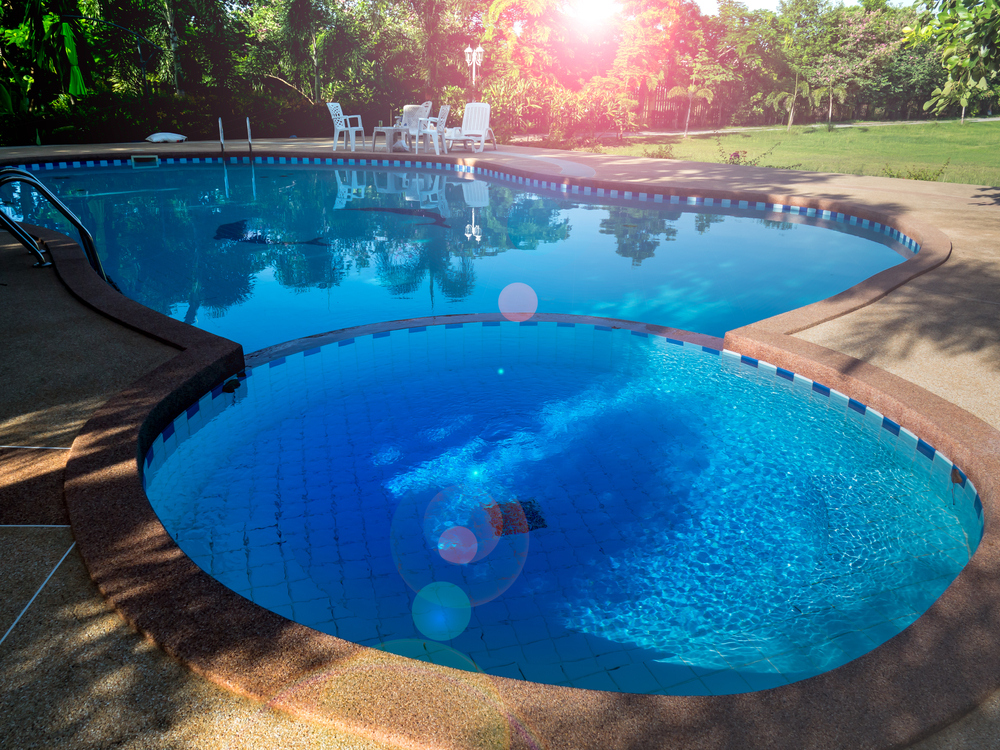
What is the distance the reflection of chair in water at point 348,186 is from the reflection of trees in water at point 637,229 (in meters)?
4.56

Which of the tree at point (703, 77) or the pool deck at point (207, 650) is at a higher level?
the tree at point (703, 77)

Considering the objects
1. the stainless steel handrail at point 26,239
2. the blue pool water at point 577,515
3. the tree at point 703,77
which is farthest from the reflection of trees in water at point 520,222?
the tree at point 703,77

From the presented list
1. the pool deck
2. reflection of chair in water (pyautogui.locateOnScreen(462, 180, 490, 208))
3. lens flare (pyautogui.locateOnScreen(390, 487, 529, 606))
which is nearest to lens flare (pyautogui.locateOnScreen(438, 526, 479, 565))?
lens flare (pyautogui.locateOnScreen(390, 487, 529, 606))

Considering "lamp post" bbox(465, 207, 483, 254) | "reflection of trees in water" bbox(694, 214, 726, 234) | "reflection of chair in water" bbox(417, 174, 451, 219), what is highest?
"reflection of chair in water" bbox(417, 174, 451, 219)

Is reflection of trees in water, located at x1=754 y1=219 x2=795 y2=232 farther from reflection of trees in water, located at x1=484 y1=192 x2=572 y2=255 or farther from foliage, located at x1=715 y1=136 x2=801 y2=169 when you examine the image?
foliage, located at x1=715 y1=136 x2=801 y2=169

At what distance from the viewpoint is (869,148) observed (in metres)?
19.8

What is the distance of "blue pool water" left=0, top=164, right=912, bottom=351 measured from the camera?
6590mm

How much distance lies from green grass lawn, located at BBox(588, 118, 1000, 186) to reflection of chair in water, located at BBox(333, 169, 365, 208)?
738 centimetres

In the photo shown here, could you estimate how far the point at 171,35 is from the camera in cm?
1712

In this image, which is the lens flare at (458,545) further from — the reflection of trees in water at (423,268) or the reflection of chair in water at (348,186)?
the reflection of chair in water at (348,186)

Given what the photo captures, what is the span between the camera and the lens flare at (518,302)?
6.14 metres

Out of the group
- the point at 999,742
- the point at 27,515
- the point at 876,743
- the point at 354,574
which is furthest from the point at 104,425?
the point at 999,742

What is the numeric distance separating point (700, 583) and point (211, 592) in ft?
6.84

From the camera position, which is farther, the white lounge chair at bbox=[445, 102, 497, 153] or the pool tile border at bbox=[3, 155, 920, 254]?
the white lounge chair at bbox=[445, 102, 497, 153]
